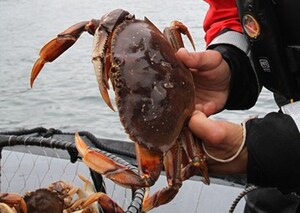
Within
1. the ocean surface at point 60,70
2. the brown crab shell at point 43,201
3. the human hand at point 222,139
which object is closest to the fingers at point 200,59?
the human hand at point 222,139

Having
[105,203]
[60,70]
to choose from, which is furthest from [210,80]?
[60,70]

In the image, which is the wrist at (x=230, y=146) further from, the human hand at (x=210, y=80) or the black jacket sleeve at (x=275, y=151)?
the human hand at (x=210, y=80)

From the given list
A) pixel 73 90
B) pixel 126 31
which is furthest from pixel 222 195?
pixel 73 90

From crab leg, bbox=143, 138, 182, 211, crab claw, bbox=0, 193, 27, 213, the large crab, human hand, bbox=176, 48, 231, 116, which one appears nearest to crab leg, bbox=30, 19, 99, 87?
the large crab

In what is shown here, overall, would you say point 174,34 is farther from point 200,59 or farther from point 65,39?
point 65,39

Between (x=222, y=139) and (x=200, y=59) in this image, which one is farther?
(x=200, y=59)
